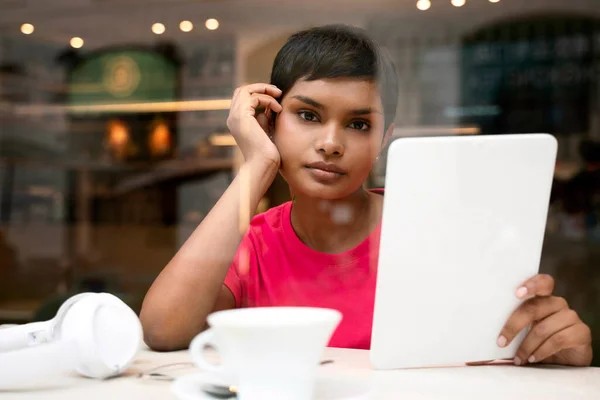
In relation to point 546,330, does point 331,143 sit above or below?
above

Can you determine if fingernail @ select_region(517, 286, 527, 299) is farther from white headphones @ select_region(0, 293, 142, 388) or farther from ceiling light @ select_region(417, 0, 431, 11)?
ceiling light @ select_region(417, 0, 431, 11)

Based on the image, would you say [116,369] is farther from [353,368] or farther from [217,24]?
[217,24]

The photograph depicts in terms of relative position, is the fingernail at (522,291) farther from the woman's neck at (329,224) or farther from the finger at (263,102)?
the finger at (263,102)

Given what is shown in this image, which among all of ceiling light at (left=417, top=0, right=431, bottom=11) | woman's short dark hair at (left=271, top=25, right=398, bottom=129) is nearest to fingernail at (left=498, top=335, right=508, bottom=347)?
woman's short dark hair at (left=271, top=25, right=398, bottom=129)

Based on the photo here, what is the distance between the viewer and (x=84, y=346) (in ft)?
2.35

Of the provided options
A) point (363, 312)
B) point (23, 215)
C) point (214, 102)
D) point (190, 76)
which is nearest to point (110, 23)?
point (190, 76)

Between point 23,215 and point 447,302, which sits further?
point 23,215

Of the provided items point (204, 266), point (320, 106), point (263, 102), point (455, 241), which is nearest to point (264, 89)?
point (263, 102)

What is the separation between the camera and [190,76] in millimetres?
1329

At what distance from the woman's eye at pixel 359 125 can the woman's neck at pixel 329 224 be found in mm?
141

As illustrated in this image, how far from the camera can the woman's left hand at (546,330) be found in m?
0.82

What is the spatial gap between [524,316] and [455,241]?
0.16 m

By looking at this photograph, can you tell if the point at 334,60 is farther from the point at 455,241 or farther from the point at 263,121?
the point at 455,241

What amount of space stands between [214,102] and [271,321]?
0.76m
